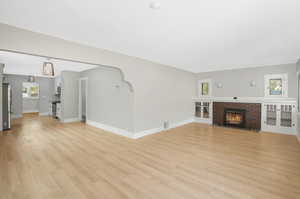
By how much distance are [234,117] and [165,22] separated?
5.18 meters

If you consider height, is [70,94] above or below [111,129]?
above

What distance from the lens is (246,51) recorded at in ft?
11.2

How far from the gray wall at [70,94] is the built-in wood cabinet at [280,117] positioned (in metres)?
8.15

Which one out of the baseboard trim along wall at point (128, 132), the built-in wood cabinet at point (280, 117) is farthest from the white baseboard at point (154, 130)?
the built-in wood cabinet at point (280, 117)

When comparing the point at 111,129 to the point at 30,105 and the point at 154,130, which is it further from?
the point at 30,105

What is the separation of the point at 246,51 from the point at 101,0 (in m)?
3.53

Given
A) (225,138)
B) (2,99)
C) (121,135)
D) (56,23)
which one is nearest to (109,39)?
(56,23)

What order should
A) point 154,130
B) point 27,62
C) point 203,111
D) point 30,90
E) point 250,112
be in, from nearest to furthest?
point 154,130, point 27,62, point 250,112, point 203,111, point 30,90

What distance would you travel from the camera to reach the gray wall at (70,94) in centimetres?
A: 637

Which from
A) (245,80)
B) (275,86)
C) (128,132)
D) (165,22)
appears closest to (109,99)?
(128,132)

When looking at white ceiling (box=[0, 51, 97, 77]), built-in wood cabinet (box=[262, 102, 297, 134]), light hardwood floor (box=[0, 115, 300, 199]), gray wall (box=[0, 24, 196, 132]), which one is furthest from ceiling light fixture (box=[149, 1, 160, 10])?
built-in wood cabinet (box=[262, 102, 297, 134])

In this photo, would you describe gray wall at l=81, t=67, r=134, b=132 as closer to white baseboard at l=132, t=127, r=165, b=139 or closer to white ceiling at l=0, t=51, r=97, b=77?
white baseboard at l=132, t=127, r=165, b=139

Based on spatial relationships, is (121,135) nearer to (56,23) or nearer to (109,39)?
(109,39)

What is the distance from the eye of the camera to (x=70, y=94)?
657cm
